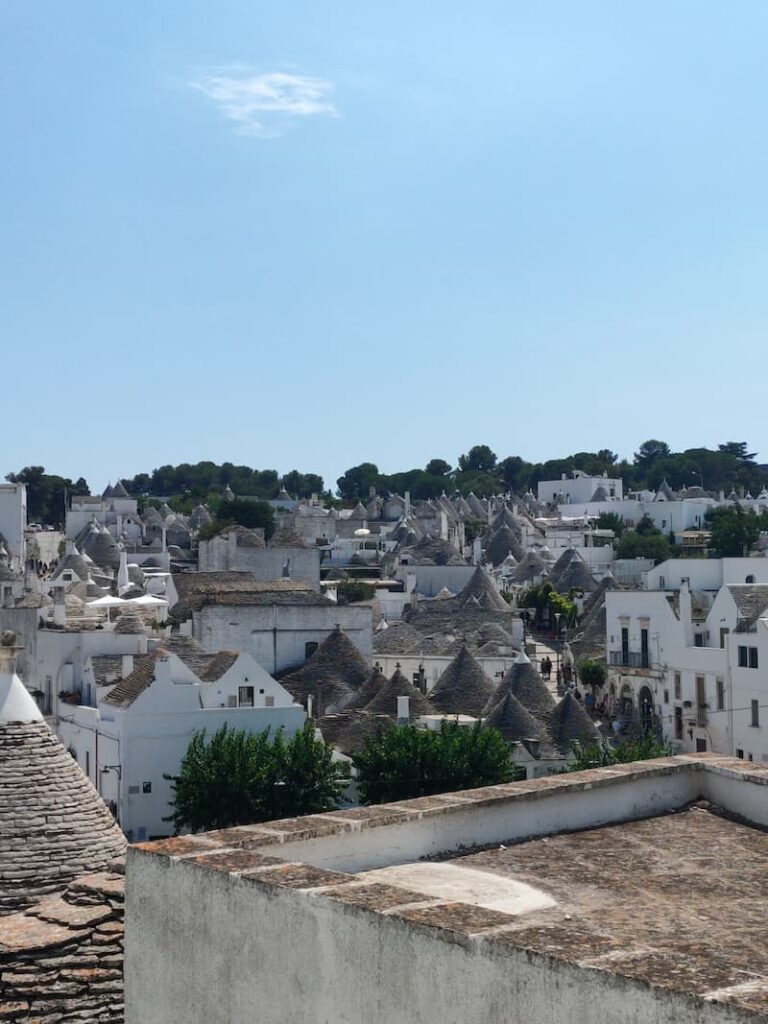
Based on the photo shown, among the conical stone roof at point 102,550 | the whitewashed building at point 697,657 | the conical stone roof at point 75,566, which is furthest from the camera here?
the conical stone roof at point 102,550

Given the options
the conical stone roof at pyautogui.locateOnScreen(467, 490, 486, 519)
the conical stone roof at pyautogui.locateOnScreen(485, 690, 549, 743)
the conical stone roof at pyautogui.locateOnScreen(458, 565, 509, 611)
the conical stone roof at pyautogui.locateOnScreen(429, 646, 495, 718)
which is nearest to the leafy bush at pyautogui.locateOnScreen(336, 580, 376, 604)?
the conical stone roof at pyautogui.locateOnScreen(458, 565, 509, 611)

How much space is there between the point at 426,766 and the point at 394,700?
7.95 meters

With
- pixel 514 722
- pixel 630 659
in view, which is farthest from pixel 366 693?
pixel 630 659

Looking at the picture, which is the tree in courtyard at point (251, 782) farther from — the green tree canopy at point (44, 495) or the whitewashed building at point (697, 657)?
the green tree canopy at point (44, 495)

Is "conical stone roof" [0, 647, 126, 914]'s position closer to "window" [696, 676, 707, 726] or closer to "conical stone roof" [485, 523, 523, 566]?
"window" [696, 676, 707, 726]

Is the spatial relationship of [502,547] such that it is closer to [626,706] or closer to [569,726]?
[626,706]

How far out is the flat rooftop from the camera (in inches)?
217

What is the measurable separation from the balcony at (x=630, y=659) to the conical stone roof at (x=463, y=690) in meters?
6.83

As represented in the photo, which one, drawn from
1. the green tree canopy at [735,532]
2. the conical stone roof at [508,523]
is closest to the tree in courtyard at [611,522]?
the conical stone roof at [508,523]

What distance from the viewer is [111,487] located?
13512cm

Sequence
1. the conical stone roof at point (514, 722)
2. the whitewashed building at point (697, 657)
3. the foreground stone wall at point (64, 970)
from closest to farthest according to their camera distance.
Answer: the foreground stone wall at point (64, 970) < the conical stone roof at point (514, 722) < the whitewashed building at point (697, 657)

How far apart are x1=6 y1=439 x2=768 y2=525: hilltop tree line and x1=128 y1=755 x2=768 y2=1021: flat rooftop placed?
459ft

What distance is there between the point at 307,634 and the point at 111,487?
9251 centimetres

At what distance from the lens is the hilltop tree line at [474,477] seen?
162 metres
